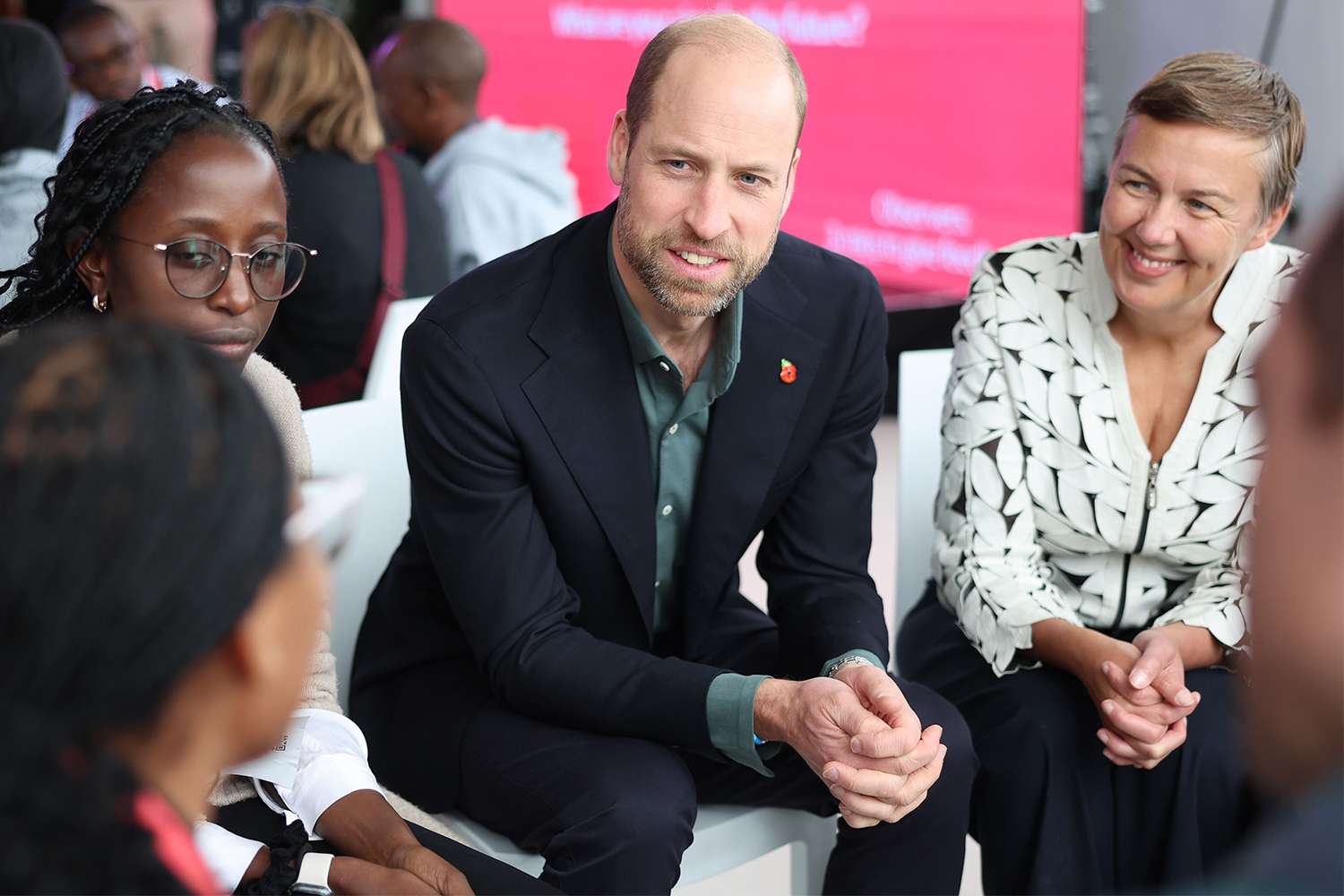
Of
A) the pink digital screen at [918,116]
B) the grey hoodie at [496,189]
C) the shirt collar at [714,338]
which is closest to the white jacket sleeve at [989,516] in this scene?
the shirt collar at [714,338]

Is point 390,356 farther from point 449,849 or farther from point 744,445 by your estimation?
point 449,849

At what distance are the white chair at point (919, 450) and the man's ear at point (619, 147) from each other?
0.69 meters

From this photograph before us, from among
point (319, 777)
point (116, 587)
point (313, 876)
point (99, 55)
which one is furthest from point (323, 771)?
point (99, 55)

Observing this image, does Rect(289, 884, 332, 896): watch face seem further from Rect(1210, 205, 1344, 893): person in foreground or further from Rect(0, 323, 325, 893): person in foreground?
Rect(1210, 205, 1344, 893): person in foreground

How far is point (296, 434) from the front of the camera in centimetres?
196

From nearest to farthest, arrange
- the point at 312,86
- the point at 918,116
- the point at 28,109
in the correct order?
the point at 28,109 → the point at 312,86 → the point at 918,116

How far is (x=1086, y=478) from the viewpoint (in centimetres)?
229

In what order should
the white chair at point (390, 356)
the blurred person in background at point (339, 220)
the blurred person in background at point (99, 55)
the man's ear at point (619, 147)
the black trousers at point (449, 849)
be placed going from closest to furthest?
the black trousers at point (449, 849) < the man's ear at point (619, 147) < the white chair at point (390, 356) < the blurred person in background at point (339, 220) < the blurred person in background at point (99, 55)

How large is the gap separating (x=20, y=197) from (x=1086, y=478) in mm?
2282

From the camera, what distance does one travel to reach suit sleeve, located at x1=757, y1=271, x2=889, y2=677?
2.19 meters

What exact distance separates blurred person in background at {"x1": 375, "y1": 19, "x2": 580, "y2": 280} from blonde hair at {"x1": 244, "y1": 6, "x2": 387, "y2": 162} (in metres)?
0.49

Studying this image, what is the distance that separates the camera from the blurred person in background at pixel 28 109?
3.06m

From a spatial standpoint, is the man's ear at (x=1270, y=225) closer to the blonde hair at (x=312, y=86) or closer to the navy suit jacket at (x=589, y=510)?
the navy suit jacket at (x=589, y=510)

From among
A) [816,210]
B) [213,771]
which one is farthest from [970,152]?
[213,771]
